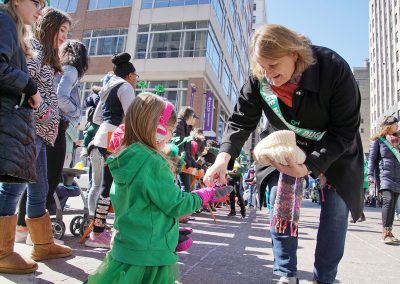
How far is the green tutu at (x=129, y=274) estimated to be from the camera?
5.82 ft

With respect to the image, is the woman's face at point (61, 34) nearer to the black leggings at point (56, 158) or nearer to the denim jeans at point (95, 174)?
the black leggings at point (56, 158)

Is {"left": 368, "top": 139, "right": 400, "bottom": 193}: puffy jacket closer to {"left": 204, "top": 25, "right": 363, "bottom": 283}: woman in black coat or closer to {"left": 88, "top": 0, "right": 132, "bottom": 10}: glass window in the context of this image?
{"left": 204, "top": 25, "right": 363, "bottom": 283}: woman in black coat

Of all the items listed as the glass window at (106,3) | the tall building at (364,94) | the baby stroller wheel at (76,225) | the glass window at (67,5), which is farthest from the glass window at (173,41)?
the tall building at (364,94)

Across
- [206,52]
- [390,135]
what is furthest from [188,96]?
[390,135]

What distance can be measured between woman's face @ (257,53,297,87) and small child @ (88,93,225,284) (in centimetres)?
77

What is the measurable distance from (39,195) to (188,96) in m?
22.0

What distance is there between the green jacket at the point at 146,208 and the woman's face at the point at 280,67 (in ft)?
2.71

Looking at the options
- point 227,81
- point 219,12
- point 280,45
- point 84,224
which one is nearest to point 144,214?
point 280,45

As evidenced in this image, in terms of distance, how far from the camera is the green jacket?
6.05 feet

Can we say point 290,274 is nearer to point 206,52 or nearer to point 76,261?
point 76,261

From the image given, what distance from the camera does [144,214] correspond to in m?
1.90

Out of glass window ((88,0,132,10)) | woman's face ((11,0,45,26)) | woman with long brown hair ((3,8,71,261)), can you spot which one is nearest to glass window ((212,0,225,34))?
glass window ((88,0,132,10))

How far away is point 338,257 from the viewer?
2.26 m

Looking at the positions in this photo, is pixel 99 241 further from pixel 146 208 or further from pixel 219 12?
pixel 219 12
